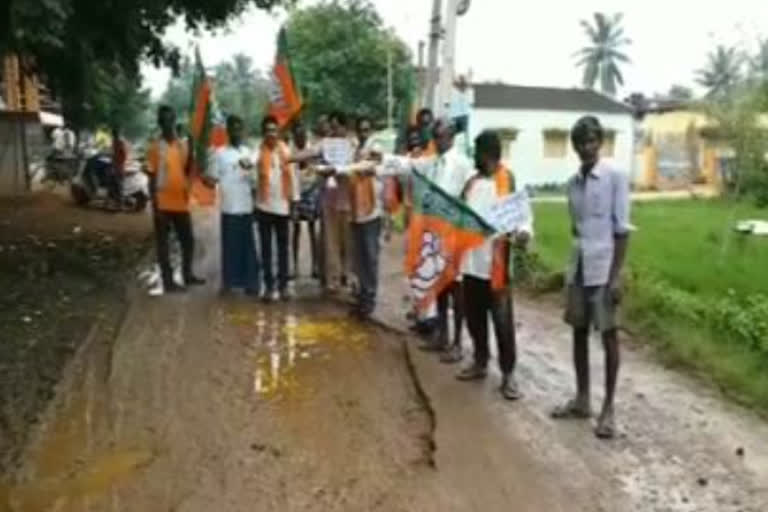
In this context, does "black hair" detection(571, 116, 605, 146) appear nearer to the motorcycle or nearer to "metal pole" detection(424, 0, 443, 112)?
"metal pole" detection(424, 0, 443, 112)

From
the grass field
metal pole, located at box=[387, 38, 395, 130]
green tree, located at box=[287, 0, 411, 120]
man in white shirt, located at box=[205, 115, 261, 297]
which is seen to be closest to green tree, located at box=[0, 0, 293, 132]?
man in white shirt, located at box=[205, 115, 261, 297]

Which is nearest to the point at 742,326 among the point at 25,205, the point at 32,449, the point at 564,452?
the point at 564,452

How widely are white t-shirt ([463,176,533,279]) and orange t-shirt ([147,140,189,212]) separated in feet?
14.3

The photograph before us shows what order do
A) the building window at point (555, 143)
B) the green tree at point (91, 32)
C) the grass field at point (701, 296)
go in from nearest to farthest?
1. the grass field at point (701, 296)
2. the green tree at point (91, 32)
3. the building window at point (555, 143)

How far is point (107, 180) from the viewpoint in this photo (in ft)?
82.7

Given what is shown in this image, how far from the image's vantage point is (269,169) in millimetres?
10727

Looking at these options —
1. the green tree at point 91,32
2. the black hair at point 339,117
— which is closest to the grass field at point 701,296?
the black hair at point 339,117

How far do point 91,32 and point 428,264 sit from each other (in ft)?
26.7

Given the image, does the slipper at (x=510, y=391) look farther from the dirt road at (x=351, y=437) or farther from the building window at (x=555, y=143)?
the building window at (x=555, y=143)

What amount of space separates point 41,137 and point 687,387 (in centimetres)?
3177

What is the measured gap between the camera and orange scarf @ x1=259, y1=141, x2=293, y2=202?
35.1 feet

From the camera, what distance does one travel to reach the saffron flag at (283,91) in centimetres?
1106

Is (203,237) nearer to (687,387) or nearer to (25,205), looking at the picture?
(25,205)

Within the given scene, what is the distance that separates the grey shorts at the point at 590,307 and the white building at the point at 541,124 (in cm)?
3937
